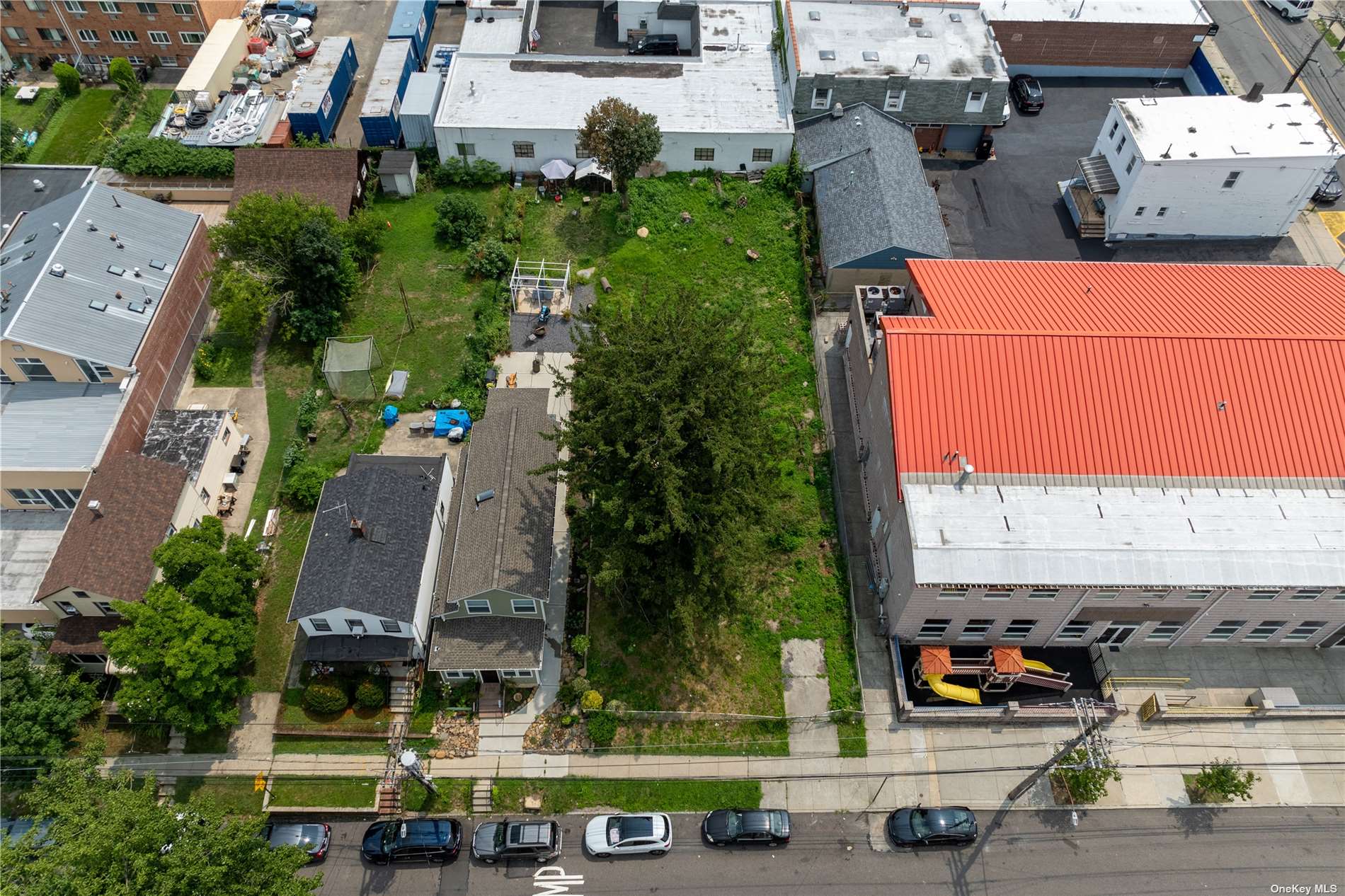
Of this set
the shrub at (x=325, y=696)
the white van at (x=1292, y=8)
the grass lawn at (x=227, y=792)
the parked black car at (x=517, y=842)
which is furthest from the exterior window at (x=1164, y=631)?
the white van at (x=1292, y=8)

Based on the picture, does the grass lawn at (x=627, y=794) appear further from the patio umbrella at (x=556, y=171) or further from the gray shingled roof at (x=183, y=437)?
the patio umbrella at (x=556, y=171)

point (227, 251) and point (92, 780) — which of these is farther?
point (227, 251)

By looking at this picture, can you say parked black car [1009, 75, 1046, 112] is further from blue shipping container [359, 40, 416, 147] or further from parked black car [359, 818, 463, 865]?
parked black car [359, 818, 463, 865]

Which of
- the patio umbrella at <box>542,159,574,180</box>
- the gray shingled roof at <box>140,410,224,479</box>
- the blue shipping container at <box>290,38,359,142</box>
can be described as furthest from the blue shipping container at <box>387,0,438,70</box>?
the gray shingled roof at <box>140,410,224,479</box>

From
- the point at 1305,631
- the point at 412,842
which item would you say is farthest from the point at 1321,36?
the point at 412,842

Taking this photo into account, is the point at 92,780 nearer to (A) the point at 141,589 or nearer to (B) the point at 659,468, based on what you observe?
(A) the point at 141,589

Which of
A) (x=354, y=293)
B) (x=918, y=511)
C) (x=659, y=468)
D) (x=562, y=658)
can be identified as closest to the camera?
(x=659, y=468)

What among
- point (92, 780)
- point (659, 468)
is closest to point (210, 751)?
point (92, 780)
